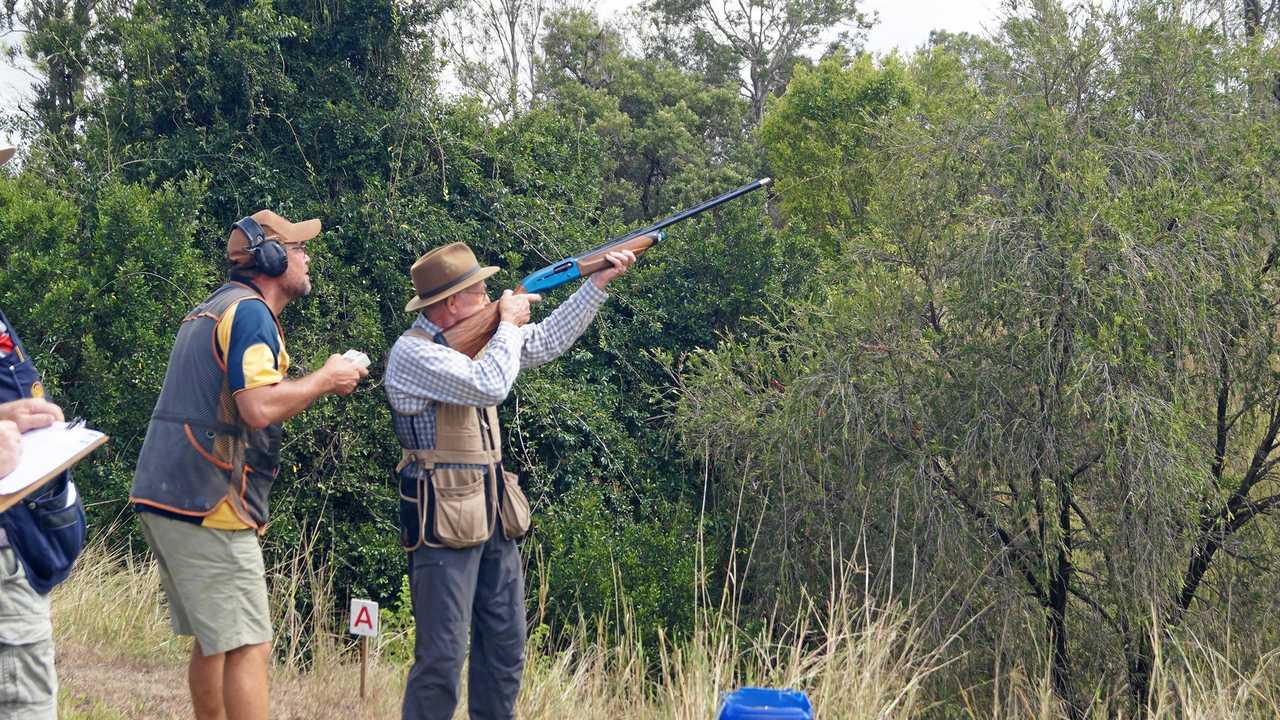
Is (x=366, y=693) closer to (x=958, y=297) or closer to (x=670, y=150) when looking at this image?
(x=958, y=297)

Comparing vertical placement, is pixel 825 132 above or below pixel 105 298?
above

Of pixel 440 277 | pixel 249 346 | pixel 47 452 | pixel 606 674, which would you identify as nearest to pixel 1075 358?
pixel 606 674

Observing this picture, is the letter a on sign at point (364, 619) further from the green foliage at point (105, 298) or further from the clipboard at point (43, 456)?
the green foliage at point (105, 298)

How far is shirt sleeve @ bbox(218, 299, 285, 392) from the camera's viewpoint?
337 cm

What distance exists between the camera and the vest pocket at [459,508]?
3549 millimetres

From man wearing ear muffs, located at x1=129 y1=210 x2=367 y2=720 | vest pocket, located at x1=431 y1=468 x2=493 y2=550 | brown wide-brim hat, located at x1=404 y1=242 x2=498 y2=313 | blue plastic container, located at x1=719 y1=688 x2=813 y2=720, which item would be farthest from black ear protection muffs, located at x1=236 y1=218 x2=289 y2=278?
blue plastic container, located at x1=719 y1=688 x2=813 y2=720

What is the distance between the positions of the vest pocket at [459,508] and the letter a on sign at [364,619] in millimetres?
1222

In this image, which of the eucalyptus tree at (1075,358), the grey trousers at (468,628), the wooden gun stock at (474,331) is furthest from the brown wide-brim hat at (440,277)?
the eucalyptus tree at (1075,358)

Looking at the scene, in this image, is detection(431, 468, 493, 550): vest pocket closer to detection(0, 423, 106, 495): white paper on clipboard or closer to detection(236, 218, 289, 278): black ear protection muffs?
detection(236, 218, 289, 278): black ear protection muffs

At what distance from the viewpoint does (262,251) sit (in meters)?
3.59

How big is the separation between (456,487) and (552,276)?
49.8 inches

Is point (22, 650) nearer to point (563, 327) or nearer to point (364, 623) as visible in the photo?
point (364, 623)

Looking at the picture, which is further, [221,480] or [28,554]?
[221,480]

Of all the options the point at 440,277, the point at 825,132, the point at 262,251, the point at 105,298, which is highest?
the point at 825,132
